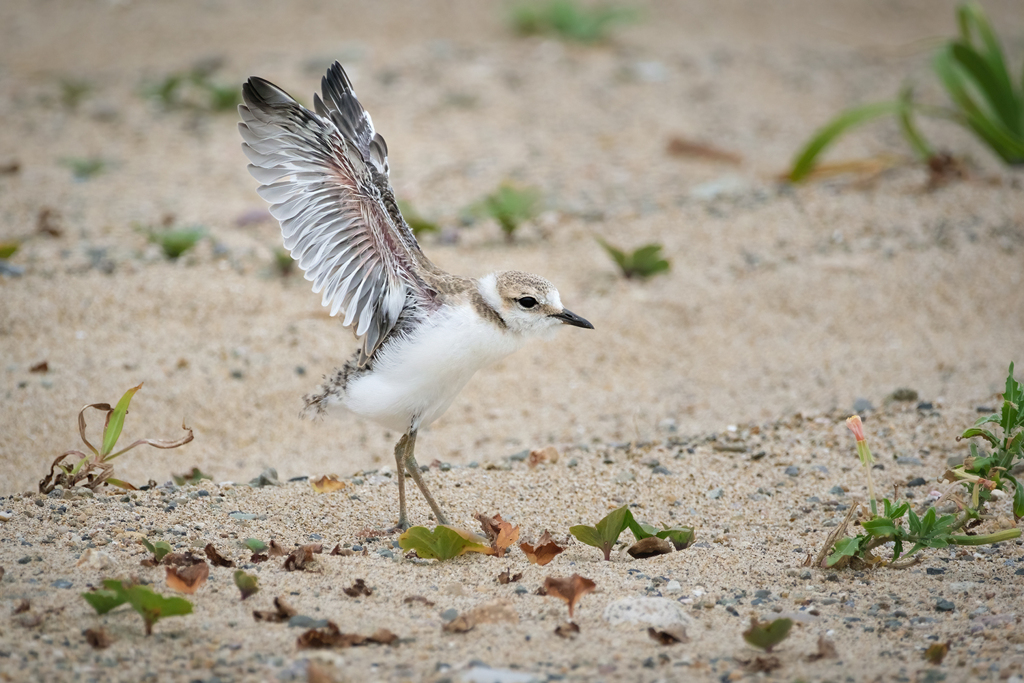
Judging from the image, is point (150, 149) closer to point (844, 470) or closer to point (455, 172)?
point (455, 172)

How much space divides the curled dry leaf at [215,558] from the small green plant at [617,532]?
3.96 ft

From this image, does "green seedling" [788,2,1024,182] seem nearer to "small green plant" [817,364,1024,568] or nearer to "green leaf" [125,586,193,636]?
"small green plant" [817,364,1024,568]

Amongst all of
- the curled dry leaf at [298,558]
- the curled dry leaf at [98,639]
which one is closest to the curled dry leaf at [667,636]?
the curled dry leaf at [298,558]

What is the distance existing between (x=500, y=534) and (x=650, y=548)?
1.84 feet

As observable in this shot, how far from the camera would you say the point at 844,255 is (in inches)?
269

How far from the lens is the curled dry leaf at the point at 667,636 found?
2916 mm

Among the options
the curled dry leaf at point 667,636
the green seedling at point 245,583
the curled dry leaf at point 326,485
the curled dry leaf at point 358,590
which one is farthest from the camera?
the curled dry leaf at point 326,485

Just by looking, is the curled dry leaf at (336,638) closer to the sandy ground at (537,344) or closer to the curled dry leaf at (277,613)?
the sandy ground at (537,344)

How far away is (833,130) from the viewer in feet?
24.1

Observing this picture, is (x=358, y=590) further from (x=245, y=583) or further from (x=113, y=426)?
(x=113, y=426)

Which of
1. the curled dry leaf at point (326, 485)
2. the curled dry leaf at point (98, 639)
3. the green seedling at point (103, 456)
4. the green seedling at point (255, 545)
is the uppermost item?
the green seedling at point (103, 456)

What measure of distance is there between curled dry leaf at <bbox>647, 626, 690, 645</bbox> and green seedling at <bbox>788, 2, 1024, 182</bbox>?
17.6ft

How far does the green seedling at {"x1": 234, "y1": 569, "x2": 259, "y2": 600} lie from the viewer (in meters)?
3.04

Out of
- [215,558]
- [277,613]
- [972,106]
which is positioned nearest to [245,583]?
[277,613]
